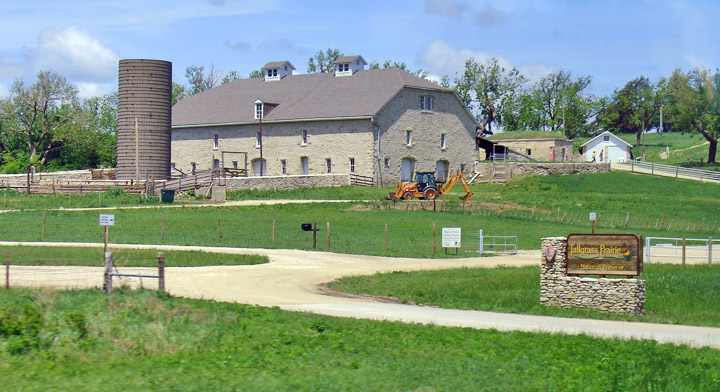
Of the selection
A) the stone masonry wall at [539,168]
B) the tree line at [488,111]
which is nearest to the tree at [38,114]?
the tree line at [488,111]

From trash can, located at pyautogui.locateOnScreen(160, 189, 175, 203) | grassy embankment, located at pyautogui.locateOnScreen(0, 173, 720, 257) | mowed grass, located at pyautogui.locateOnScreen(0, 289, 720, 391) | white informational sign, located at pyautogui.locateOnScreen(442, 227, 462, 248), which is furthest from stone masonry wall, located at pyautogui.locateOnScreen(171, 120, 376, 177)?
mowed grass, located at pyautogui.locateOnScreen(0, 289, 720, 391)

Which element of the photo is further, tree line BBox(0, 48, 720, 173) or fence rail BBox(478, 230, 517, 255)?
tree line BBox(0, 48, 720, 173)

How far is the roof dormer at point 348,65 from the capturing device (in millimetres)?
80275

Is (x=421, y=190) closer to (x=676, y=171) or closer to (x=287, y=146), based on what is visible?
(x=287, y=146)

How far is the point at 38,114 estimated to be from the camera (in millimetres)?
95125

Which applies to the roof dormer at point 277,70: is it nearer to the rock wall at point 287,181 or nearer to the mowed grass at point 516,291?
the rock wall at point 287,181

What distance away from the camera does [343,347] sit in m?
14.4

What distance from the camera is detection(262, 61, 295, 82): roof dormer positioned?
279ft

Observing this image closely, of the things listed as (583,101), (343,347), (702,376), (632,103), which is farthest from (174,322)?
(632,103)

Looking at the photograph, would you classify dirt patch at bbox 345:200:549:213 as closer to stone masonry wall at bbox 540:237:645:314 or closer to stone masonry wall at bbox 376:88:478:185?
stone masonry wall at bbox 376:88:478:185

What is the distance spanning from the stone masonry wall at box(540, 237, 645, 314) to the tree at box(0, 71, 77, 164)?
7872cm

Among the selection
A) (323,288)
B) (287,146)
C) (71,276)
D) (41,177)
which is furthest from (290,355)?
(41,177)

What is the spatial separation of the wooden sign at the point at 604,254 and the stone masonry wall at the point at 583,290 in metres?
0.23

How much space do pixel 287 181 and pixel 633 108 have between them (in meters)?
A: 80.3
